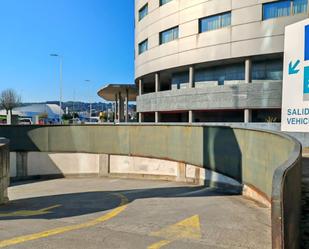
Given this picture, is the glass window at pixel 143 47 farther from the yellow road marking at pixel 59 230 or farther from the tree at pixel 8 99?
the tree at pixel 8 99

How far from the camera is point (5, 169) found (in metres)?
11.4

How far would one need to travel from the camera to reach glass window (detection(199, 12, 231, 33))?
29919 millimetres

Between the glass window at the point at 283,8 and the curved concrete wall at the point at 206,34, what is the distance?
45 cm

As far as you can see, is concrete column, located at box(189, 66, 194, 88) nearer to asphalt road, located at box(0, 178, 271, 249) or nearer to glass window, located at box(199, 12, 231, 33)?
glass window, located at box(199, 12, 231, 33)

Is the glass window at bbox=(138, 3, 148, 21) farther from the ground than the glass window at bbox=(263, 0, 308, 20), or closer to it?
farther from the ground

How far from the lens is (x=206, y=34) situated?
3100cm

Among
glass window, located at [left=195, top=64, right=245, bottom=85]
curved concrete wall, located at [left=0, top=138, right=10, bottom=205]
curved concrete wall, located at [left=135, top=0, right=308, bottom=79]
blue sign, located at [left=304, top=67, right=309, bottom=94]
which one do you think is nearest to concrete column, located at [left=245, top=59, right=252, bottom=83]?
curved concrete wall, located at [left=135, top=0, right=308, bottom=79]

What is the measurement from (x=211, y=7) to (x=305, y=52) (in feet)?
65.4

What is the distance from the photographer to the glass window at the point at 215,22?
29919mm

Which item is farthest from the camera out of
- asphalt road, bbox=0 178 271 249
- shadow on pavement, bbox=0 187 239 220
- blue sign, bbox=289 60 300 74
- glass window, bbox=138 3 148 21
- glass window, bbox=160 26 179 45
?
glass window, bbox=138 3 148 21

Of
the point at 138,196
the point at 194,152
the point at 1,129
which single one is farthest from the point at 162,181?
the point at 1,129

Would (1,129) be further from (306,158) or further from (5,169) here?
(306,158)

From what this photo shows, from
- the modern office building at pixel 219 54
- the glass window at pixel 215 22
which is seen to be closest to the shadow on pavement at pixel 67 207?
the modern office building at pixel 219 54

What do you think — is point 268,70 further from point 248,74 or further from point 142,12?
point 142,12
